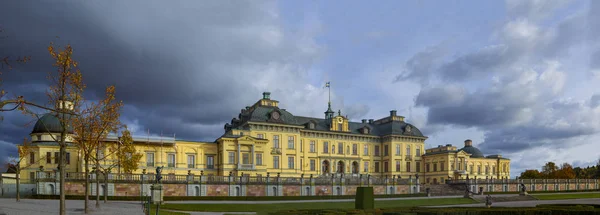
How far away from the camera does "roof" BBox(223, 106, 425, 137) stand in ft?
243

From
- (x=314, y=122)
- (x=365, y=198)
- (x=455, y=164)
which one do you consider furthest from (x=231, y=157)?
(x=455, y=164)

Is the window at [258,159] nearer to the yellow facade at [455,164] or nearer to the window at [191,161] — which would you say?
the window at [191,161]

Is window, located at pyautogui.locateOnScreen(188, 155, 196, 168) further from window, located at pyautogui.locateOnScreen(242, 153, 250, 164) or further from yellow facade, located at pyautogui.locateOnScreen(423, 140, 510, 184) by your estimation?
yellow facade, located at pyautogui.locateOnScreen(423, 140, 510, 184)

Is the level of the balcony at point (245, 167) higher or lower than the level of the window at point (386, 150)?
lower

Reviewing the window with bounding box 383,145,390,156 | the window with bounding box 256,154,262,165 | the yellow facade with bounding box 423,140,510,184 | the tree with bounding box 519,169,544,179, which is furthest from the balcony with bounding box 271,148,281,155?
the tree with bounding box 519,169,544,179

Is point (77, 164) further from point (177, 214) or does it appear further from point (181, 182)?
point (177, 214)

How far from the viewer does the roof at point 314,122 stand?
243ft

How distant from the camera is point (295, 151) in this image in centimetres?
7719

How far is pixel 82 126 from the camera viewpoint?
29141 mm

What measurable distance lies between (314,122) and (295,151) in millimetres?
7208

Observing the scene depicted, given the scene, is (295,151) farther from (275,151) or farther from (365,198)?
(365,198)

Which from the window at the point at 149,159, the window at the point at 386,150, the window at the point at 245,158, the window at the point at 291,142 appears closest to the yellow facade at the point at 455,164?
the window at the point at 386,150

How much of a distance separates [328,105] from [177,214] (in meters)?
62.8

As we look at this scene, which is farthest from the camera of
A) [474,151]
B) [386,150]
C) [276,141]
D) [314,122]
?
[474,151]
